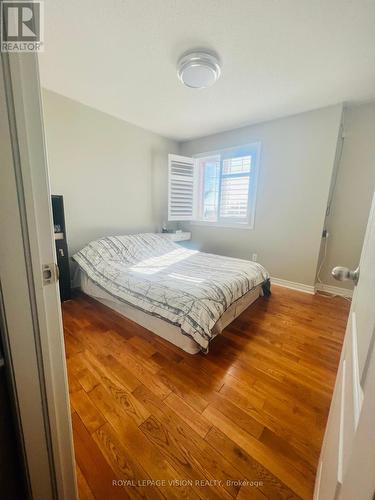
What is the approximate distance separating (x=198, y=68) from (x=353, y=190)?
8.14 ft

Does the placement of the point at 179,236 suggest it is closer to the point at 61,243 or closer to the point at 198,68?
the point at 61,243

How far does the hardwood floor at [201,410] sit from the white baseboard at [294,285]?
0.93 meters

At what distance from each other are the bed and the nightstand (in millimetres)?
535

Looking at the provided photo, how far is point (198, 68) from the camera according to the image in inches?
71.3

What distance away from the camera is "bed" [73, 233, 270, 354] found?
1.66 metres

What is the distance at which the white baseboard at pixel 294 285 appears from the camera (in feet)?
9.64

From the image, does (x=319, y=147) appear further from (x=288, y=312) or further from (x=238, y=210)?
(x=288, y=312)

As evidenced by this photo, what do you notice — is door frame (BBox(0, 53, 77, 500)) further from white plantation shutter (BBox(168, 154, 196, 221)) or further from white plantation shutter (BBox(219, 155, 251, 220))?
white plantation shutter (BBox(219, 155, 251, 220))

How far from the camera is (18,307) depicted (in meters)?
0.52

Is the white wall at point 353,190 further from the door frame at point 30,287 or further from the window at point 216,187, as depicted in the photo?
the door frame at point 30,287

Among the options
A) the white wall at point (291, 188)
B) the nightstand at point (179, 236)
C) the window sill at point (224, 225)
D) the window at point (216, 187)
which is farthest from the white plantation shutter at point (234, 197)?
the nightstand at point (179, 236)

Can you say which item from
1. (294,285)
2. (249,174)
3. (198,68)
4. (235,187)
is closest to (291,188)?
(249,174)

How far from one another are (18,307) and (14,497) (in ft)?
2.10

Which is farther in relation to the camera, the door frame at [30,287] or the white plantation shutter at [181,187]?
the white plantation shutter at [181,187]
